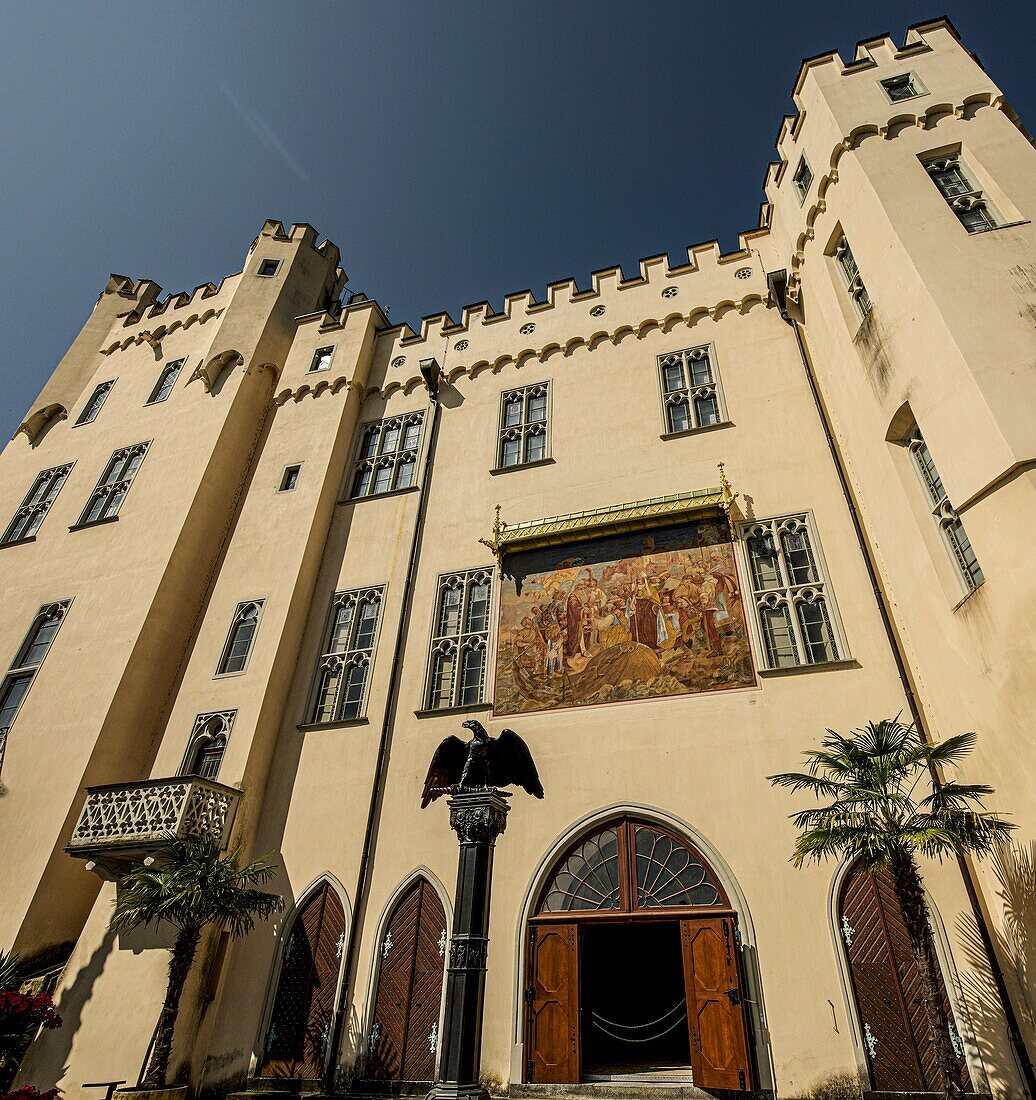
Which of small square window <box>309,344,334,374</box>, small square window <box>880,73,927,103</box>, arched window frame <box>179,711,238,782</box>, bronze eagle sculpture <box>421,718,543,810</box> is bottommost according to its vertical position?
bronze eagle sculpture <box>421,718,543,810</box>

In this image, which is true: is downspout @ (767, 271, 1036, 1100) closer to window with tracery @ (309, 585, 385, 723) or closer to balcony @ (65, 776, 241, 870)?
window with tracery @ (309, 585, 385, 723)

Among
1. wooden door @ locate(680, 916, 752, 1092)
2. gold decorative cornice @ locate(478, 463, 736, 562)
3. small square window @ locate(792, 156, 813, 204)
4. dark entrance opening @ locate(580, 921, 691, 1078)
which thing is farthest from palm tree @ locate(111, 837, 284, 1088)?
small square window @ locate(792, 156, 813, 204)

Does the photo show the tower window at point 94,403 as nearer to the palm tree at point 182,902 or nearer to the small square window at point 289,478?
the small square window at point 289,478

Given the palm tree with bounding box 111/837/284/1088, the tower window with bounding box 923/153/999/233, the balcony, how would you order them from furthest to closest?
the balcony < the tower window with bounding box 923/153/999/233 < the palm tree with bounding box 111/837/284/1088

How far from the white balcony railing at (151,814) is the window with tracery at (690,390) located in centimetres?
1193

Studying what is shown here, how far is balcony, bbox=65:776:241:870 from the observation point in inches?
504

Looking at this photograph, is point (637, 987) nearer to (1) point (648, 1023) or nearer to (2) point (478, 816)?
(1) point (648, 1023)

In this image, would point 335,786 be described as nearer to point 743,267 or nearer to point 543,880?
point 543,880

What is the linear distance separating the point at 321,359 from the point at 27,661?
1106cm

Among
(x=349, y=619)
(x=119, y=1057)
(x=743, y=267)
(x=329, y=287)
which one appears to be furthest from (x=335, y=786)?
(x=329, y=287)

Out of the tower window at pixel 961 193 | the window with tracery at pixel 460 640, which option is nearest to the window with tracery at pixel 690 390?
the tower window at pixel 961 193

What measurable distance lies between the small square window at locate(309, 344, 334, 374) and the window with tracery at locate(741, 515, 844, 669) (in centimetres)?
1350

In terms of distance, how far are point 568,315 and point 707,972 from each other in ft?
53.0

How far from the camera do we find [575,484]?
16906 millimetres
